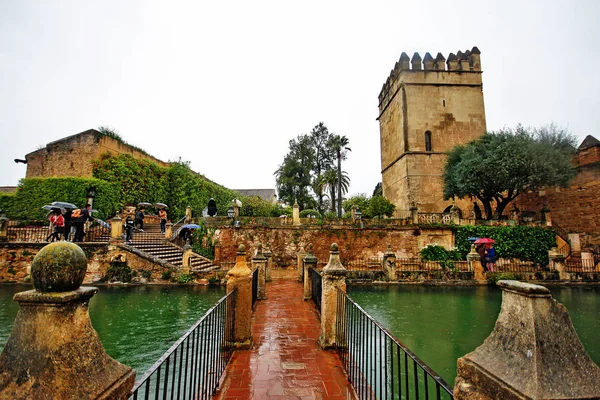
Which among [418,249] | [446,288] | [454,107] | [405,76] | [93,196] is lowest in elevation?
[446,288]

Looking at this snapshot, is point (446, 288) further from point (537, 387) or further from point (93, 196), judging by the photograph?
point (93, 196)

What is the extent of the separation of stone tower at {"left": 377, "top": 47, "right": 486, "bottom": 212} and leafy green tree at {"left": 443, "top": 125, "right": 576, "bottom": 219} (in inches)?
133

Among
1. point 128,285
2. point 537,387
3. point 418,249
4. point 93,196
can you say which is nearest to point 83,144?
point 93,196

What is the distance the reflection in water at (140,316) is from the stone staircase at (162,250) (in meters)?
1.99

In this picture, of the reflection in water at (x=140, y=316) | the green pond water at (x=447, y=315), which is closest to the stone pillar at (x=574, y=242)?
the green pond water at (x=447, y=315)

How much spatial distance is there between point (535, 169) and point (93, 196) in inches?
1126

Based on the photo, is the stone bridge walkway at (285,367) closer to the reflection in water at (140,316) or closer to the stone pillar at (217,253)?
the reflection in water at (140,316)

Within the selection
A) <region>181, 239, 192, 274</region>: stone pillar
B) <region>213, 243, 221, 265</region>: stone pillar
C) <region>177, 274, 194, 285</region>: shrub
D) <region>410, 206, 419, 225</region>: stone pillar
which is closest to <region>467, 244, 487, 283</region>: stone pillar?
<region>410, 206, 419, 225</region>: stone pillar

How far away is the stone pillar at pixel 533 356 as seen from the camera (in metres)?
1.39

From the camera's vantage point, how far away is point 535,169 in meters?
20.8

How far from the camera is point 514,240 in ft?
67.0

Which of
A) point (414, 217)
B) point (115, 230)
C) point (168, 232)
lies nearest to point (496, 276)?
point (414, 217)

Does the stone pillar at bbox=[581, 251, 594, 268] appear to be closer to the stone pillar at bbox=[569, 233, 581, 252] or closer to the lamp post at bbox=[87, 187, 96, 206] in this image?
the stone pillar at bbox=[569, 233, 581, 252]

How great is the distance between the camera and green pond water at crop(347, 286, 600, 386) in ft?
21.7
